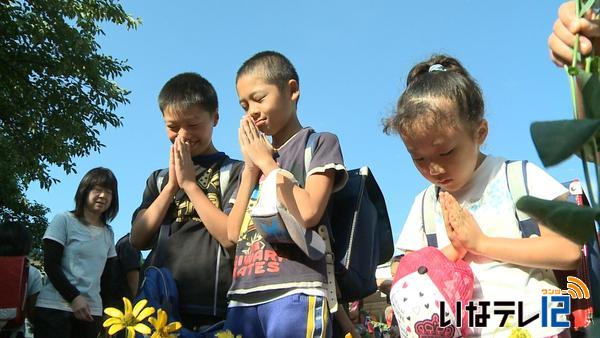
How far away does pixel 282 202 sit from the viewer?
7.14ft

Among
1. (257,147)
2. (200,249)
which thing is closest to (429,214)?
(257,147)

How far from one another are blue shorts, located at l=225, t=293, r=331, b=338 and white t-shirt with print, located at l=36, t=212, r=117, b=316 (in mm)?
2376

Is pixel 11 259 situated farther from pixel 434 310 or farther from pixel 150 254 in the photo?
pixel 434 310

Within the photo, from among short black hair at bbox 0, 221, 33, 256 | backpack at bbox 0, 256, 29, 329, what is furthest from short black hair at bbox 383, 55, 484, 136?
short black hair at bbox 0, 221, 33, 256

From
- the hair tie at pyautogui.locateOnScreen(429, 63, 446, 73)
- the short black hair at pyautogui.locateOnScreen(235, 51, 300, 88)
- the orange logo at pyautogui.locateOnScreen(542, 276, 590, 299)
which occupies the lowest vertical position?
the orange logo at pyautogui.locateOnScreen(542, 276, 590, 299)

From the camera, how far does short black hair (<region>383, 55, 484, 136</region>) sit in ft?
7.04

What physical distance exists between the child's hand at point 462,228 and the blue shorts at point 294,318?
530mm

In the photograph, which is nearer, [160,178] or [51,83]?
[160,178]

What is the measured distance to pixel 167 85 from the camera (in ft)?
10.2

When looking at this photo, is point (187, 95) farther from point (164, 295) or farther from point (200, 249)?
point (164, 295)

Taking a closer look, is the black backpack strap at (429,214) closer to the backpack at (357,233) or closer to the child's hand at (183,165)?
the backpack at (357,233)

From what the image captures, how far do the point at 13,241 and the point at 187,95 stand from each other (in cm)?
262

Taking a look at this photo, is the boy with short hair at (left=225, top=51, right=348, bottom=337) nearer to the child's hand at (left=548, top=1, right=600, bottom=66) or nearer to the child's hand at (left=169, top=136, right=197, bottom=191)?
the child's hand at (left=169, top=136, right=197, bottom=191)

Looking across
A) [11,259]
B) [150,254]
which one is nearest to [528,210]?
[150,254]
